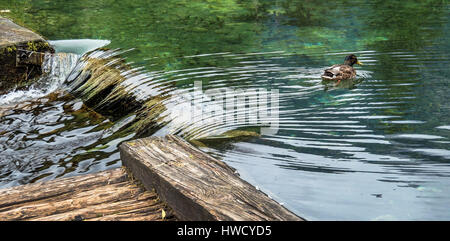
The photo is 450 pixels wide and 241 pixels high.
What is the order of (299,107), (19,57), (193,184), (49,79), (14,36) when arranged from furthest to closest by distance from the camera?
(14,36) → (49,79) → (19,57) → (299,107) → (193,184)

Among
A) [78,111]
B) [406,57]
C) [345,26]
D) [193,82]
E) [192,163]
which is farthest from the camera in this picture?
[345,26]

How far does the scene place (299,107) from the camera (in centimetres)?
713

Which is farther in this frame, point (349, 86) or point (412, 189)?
point (349, 86)

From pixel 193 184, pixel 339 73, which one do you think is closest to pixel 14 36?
pixel 339 73

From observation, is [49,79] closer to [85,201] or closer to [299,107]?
[299,107]

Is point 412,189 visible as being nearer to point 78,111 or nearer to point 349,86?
point 349,86

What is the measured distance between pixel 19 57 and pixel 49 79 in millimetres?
699

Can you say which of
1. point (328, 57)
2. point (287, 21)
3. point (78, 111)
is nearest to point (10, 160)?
point (78, 111)

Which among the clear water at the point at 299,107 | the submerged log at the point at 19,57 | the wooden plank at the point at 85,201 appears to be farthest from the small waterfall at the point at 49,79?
the wooden plank at the point at 85,201

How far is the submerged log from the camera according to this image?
29.5 ft

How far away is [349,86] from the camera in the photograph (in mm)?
8383

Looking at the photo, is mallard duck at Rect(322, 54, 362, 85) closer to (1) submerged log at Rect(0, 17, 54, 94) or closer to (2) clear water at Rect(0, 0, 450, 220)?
Result: (2) clear water at Rect(0, 0, 450, 220)

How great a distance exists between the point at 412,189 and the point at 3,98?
722 cm

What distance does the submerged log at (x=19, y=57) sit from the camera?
8.98 metres
